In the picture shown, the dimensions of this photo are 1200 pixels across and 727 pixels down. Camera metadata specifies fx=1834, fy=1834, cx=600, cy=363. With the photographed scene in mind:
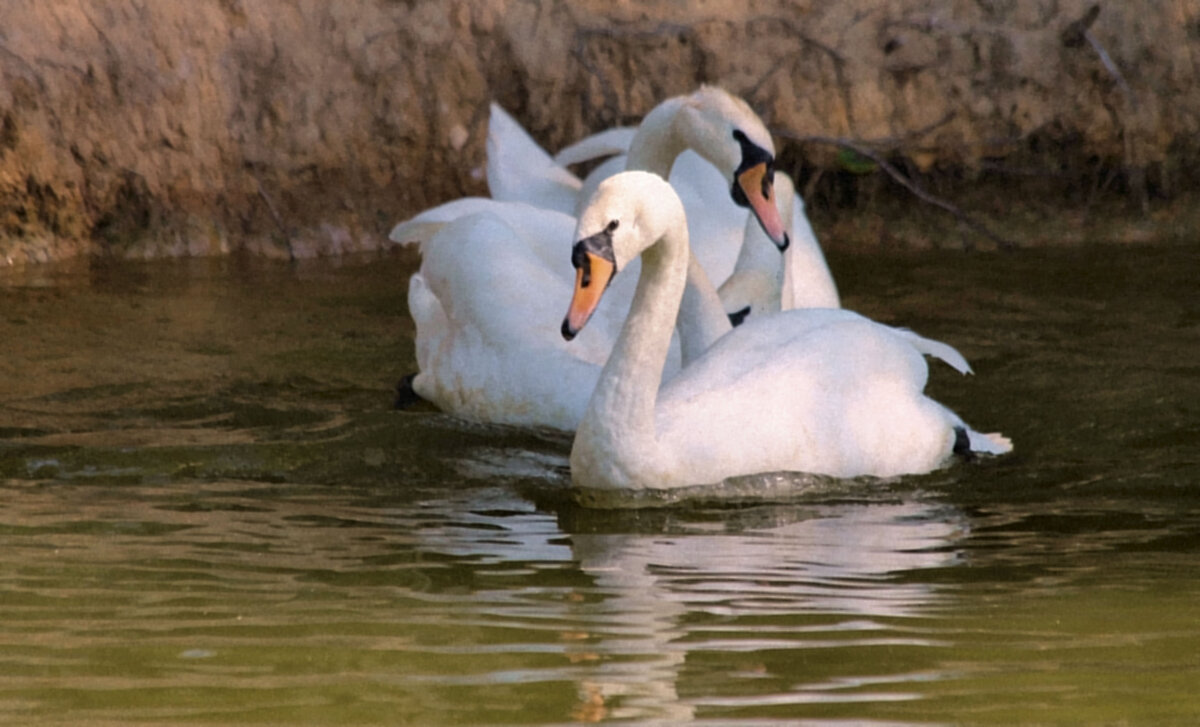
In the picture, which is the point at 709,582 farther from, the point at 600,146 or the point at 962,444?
the point at 600,146

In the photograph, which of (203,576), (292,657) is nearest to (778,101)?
(203,576)

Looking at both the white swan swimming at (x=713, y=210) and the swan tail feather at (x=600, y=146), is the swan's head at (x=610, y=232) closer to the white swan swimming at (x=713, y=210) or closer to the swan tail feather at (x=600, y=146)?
the white swan swimming at (x=713, y=210)

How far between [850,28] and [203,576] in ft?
20.4

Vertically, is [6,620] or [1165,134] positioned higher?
[1165,134]

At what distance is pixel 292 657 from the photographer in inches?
133

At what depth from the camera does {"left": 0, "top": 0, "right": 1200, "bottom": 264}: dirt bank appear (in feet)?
28.9

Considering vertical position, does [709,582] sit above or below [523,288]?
below

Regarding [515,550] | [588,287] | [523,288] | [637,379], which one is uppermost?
[588,287]

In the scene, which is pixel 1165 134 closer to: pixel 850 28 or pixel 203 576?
pixel 850 28

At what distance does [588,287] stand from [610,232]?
0.17m

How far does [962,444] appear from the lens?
5691mm

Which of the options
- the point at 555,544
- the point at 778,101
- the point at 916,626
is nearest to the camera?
the point at 916,626

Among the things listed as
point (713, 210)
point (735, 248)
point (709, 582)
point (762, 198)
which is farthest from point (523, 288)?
point (709, 582)

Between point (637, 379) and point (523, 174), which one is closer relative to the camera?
point (637, 379)
